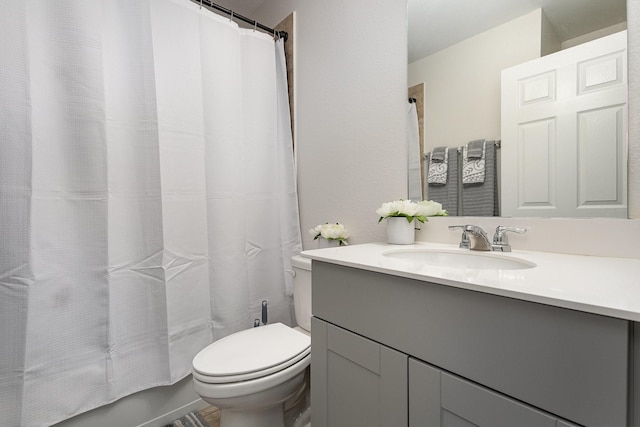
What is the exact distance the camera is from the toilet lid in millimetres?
1024

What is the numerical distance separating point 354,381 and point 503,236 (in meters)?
0.66

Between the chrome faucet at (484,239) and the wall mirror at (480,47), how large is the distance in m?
0.09

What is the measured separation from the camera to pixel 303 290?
4.69 ft

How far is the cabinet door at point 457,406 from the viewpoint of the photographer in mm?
541

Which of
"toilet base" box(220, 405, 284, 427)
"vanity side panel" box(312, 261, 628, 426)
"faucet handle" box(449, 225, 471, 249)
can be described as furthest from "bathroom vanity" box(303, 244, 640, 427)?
"toilet base" box(220, 405, 284, 427)

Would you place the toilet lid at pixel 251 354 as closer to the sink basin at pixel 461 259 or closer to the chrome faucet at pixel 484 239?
the sink basin at pixel 461 259

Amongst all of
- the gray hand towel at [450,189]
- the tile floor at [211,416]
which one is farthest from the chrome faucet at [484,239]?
the tile floor at [211,416]

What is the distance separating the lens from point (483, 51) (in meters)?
1.07

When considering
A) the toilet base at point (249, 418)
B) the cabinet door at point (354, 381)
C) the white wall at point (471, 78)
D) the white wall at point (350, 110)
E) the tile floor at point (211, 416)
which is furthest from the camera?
the tile floor at point (211, 416)

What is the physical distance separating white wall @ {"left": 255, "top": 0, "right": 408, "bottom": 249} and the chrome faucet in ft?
1.12

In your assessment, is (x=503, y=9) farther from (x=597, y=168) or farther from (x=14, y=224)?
(x=14, y=224)

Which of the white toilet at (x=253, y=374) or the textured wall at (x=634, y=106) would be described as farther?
the white toilet at (x=253, y=374)

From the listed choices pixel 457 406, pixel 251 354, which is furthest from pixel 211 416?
pixel 457 406

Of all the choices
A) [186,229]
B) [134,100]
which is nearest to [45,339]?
[186,229]
